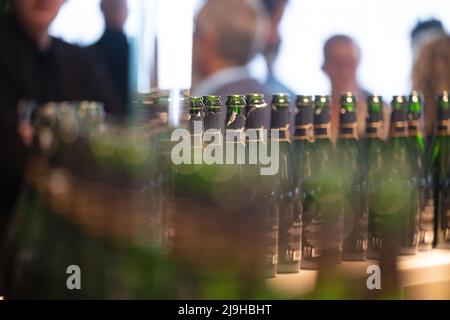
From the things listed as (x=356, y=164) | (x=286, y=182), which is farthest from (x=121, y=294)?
(x=356, y=164)

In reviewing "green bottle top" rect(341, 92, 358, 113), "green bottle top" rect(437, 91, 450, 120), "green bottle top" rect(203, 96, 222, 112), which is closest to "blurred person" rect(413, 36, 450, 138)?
"green bottle top" rect(437, 91, 450, 120)

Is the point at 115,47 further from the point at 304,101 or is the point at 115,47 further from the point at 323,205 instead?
the point at 323,205

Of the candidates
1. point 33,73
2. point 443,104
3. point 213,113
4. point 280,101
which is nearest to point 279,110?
point 280,101

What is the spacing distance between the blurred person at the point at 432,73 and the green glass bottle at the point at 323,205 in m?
0.20

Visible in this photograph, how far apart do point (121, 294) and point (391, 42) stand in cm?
73

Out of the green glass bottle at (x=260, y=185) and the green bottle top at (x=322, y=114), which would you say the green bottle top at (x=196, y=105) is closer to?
the green glass bottle at (x=260, y=185)

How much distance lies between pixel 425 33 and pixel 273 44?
0.30 metres

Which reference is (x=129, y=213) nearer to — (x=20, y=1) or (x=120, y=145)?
(x=120, y=145)

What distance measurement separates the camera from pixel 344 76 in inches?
47.9

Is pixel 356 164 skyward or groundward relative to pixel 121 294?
skyward

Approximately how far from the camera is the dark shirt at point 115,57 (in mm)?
1250
